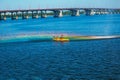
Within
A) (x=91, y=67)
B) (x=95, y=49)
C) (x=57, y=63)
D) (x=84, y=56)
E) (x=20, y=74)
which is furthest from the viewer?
(x=95, y=49)

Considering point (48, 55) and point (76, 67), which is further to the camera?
point (48, 55)

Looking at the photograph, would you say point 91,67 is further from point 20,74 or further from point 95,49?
point 95,49

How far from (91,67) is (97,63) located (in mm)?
2828

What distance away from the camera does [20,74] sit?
43281 mm

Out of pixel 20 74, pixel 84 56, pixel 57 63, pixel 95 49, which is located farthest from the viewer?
pixel 95 49

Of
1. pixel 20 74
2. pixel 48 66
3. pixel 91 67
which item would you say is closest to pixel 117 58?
pixel 91 67

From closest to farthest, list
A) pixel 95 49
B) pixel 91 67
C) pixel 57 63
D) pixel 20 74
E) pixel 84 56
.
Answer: pixel 20 74 → pixel 91 67 → pixel 57 63 → pixel 84 56 → pixel 95 49

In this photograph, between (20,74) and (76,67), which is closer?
(20,74)

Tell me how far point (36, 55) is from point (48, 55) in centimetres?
212

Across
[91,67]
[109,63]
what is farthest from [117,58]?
[91,67]

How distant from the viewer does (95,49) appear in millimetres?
63469

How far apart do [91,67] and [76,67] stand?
2026mm

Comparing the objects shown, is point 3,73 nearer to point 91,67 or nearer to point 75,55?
point 91,67

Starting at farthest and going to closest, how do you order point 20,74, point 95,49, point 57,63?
point 95,49, point 57,63, point 20,74
